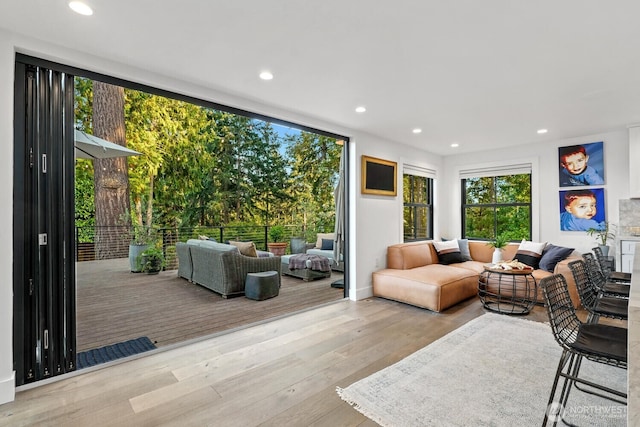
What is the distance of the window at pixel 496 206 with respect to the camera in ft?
18.0

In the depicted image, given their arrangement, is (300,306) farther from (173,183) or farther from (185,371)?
(173,183)

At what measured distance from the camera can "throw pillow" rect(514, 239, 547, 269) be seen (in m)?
4.71

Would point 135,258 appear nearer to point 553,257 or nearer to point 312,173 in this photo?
point 312,173

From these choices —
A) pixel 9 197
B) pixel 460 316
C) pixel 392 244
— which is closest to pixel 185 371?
pixel 9 197

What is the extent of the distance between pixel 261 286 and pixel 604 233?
492 cm

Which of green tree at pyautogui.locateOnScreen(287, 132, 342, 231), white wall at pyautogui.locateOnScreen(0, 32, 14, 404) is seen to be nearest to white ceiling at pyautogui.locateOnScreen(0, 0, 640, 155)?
white wall at pyautogui.locateOnScreen(0, 32, 14, 404)

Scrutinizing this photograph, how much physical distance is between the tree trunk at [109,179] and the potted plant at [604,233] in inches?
283

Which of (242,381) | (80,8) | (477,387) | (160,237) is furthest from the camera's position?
(160,237)

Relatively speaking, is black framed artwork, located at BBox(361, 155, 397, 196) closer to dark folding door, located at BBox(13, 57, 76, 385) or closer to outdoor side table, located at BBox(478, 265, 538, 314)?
outdoor side table, located at BBox(478, 265, 538, 314)

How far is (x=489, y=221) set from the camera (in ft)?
→ 19.5

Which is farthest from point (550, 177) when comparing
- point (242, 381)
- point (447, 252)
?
point (242, 381)

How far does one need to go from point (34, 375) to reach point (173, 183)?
18.1 ft

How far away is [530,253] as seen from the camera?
4.78 meters

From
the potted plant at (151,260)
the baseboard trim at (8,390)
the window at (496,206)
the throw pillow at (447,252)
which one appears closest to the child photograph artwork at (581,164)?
the window at (496,206)
